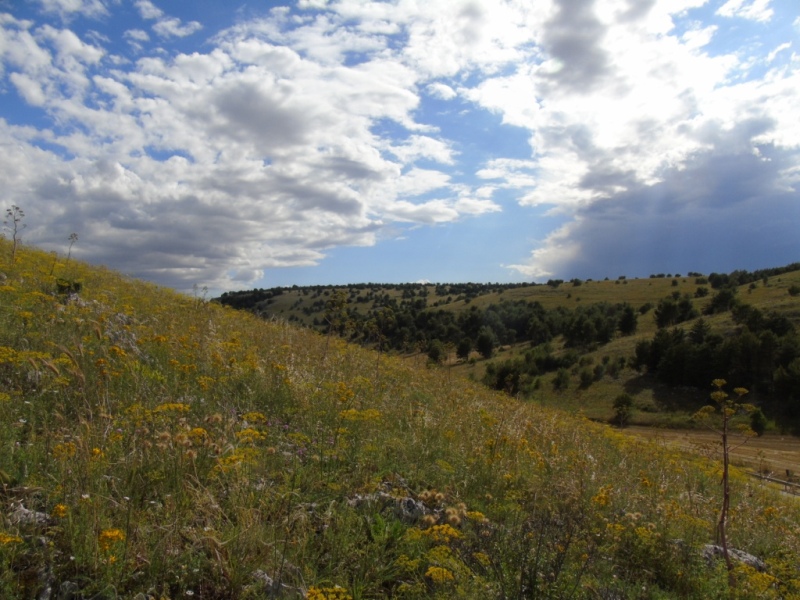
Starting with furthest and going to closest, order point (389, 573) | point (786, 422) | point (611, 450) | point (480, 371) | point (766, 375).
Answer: point (480, 371) → point (766, 375) → point (786, 422) → point (611, 450) → point (389, 573)

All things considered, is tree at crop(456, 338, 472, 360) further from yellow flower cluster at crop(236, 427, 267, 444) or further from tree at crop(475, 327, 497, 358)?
yellow flower cluster at crop(236, 427, 267, 444)

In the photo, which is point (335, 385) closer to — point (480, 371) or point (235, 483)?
point (235, 483)

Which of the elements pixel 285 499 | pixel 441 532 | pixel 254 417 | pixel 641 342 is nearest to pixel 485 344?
pixel 641 342

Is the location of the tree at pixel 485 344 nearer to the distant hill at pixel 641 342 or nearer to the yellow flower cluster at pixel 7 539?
the distant hill at pixel 641 342

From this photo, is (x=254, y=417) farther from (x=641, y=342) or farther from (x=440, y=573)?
(x=641, y=342)

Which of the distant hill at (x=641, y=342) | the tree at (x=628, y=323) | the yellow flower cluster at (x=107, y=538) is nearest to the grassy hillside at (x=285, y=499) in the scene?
the yellow flower cluster at (x=107, y=538)

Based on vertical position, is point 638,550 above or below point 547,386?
above

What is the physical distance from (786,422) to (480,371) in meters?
30.2

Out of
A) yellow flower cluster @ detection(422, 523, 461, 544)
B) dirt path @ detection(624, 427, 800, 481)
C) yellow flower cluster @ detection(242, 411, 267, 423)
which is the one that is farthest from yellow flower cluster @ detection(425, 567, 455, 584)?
dirt path @ detection(624, 427, 800, 481)

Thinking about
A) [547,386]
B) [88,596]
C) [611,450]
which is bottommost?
[547,386]

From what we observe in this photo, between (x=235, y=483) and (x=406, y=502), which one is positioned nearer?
(x=235, y=483)

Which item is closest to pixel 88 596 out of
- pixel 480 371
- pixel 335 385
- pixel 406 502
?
pixel 406 502

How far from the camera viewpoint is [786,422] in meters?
37.8

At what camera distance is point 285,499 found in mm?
3439
